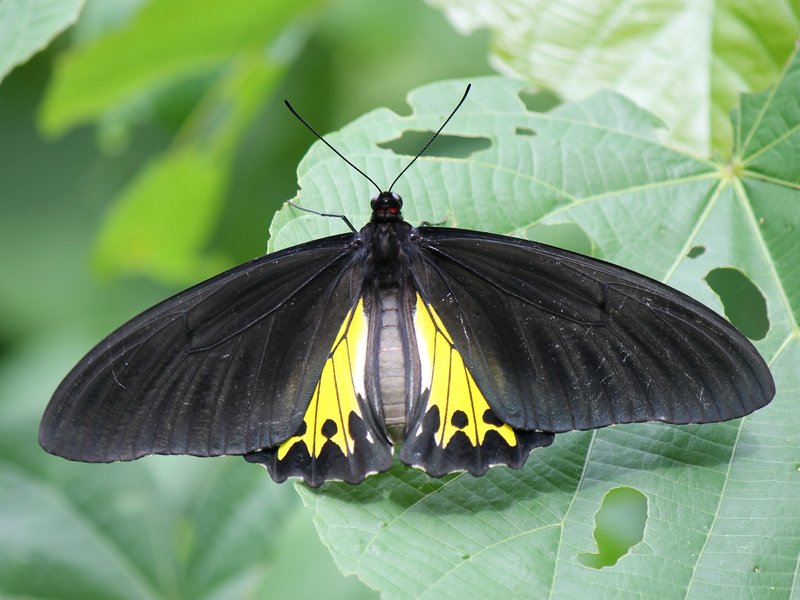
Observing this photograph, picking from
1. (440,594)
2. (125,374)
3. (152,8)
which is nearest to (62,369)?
(152,8)

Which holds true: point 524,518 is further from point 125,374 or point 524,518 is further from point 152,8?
point 152,8

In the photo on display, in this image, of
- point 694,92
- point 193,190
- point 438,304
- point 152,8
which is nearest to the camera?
point 438,304

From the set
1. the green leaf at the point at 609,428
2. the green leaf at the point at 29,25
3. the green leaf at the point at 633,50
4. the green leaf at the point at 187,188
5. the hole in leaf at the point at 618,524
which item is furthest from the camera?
the green leaf at the point at 187,188

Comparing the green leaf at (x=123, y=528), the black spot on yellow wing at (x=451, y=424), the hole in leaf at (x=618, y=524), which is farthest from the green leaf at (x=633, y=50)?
the green leaf at (x=123, y=528)

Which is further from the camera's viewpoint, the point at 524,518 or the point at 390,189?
the point at 390,189

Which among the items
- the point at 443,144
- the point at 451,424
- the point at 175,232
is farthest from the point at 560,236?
the point at 175,232

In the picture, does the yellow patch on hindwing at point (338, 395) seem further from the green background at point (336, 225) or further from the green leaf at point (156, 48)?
the green leaf at point (156, 48)

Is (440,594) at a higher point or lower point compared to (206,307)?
lower
